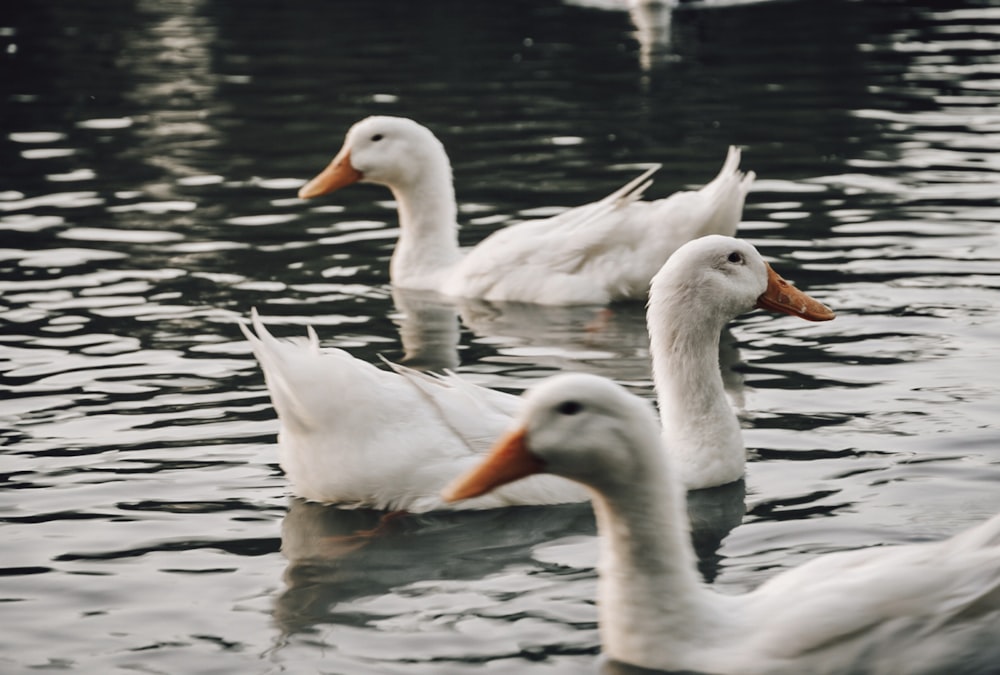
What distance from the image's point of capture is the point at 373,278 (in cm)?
1112

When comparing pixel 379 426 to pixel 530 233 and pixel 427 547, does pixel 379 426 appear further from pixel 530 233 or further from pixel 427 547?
pixel 530 233

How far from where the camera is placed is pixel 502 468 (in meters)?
4.96

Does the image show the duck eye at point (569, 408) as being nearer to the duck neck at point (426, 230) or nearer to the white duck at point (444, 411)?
the white duck at point (444, 411)

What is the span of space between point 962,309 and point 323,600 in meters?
4.89

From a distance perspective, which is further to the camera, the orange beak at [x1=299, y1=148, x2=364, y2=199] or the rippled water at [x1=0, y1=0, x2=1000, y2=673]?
the orange beak at [x1=299, y1=148, x2=364, y2=199]

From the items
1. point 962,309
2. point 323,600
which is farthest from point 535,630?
point 962,309

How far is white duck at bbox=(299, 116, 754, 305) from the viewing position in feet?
32.7

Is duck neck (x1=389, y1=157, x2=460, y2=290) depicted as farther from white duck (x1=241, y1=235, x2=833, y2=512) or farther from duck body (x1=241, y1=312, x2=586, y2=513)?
duck body (x1=241, y1=312, x2=586, y2=513)

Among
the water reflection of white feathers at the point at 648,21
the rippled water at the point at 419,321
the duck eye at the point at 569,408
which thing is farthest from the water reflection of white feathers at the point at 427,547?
the water reflection of white feathers at the point at 648,21

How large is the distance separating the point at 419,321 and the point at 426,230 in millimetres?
1021

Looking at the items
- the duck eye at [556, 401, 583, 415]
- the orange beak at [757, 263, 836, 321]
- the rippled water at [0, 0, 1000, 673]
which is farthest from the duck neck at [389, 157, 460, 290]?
the duck eye at [556, 401, 583, 415]

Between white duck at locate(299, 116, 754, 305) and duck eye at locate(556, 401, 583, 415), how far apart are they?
4843 millimetres

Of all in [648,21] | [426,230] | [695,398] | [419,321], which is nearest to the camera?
[695,398]

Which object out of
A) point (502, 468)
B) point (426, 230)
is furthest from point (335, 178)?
point (502, 468)
